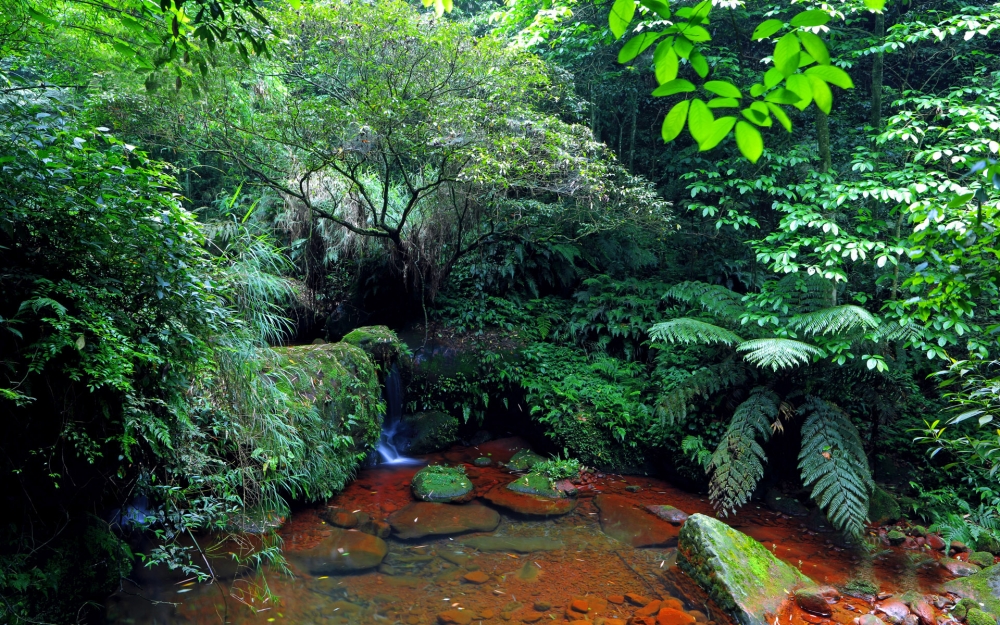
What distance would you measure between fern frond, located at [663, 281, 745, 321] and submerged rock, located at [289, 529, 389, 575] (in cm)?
424

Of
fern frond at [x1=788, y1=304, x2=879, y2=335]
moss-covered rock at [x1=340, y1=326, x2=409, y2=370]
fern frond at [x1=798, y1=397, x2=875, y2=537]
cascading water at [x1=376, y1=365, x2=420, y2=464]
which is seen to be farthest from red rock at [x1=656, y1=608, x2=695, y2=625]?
moss-covered rock at [x1=340, y1=326, x2=409, y2=370]

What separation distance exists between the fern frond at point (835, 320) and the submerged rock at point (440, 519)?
3.40 m

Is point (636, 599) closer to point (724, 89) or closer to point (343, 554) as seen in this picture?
point (343, 554)

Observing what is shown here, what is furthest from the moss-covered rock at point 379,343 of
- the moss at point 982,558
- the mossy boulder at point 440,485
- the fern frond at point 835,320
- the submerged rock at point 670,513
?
the moss at point 982,558

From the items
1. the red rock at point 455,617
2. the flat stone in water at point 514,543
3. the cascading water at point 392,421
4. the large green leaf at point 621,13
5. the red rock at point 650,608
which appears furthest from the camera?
the cascading water at point 392,421

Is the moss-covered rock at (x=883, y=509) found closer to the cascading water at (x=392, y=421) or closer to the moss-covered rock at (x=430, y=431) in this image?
the moss-covered rock at (x=430, y=431)

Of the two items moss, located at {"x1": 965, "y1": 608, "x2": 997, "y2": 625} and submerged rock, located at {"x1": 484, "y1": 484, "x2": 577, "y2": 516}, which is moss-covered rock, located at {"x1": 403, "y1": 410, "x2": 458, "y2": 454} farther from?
moss, located at {"x1": 965, "y1": 608, "x2": 997, "y2": 625}

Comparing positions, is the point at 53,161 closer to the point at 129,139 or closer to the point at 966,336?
the point at 129,139

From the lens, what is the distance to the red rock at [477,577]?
405cm

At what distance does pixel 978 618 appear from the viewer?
3.52 meters

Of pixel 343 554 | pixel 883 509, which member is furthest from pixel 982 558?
pixel 343 554

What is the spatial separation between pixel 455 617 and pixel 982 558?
4.10 m

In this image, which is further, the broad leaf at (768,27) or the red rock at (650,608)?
the red rock at (650,608)

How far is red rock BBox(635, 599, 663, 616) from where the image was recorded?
3717 millimetres
